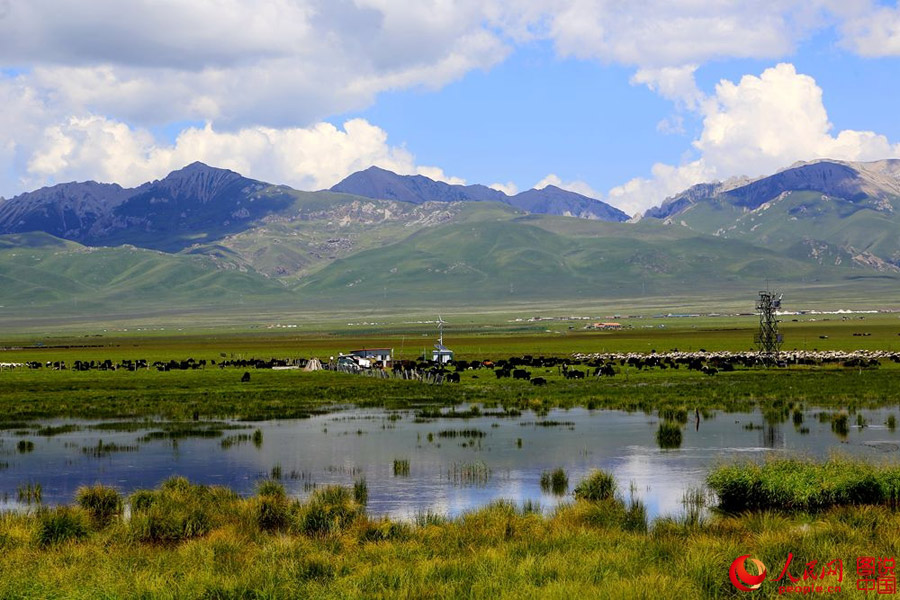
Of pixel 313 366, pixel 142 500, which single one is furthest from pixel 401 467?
pixel 313 366

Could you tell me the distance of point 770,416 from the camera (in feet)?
144

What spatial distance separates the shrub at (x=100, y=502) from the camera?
2275 cm

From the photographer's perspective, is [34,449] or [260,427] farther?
[260,427]

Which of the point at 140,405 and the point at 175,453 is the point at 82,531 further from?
the point at 140,405

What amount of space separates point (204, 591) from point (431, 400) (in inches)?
1672

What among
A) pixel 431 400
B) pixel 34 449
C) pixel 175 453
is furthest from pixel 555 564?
pixel 431 400

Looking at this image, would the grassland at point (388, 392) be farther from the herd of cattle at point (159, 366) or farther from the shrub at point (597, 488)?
the shrub at point (597, 488)

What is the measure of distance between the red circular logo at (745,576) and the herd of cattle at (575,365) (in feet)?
169

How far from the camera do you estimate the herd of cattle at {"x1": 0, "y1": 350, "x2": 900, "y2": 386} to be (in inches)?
2908

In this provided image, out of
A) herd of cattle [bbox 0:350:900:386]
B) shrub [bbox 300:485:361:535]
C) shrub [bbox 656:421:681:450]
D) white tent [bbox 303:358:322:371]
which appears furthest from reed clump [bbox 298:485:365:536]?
A: white tent [bbox 303:358:322:371]

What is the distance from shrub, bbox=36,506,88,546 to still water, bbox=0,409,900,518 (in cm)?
583

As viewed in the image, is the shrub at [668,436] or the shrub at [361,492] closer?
the shrub at [361,492]

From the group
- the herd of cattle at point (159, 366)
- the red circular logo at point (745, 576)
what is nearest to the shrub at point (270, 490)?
the red circular logo at point (745, 576)

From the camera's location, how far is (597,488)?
24406 mm
